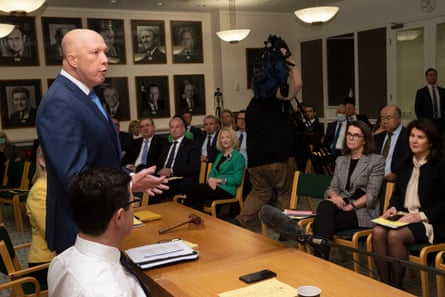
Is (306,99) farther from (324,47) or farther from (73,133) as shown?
(73,133)

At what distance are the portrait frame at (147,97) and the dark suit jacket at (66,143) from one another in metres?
8.33

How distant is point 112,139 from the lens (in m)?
2.07

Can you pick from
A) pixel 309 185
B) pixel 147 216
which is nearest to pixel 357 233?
pixel 309 185

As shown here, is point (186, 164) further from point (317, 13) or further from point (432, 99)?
point (432, 99)

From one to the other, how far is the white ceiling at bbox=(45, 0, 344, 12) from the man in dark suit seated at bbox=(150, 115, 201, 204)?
13.6 ft

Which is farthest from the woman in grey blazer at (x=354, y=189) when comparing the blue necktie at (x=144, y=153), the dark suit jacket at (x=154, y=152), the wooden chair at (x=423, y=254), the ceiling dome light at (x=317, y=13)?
the ceiling dome light at (x=317, y=13)

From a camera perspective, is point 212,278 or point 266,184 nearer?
point 212,278

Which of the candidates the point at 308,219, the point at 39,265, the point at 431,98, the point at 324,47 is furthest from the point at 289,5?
the point at 39,265

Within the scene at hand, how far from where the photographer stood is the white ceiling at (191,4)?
9273 millimetres

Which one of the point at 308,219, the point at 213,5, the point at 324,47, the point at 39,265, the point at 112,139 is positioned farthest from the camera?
the point at 324,47

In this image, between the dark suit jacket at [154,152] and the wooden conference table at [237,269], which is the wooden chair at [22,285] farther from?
the dark suit jacket at [154,152]

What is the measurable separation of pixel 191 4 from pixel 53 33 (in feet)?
9.16

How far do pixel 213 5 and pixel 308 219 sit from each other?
279 inches

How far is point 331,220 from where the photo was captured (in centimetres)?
377
